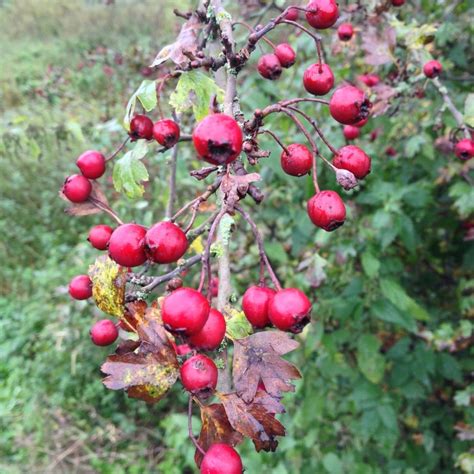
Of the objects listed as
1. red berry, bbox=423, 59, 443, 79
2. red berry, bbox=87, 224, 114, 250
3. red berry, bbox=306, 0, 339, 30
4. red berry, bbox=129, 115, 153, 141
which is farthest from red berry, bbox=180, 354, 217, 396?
red berry, bbox=423, 59, 443, 79

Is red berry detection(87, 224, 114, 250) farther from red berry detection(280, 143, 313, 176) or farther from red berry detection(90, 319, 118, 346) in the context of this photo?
red berry detection(280, 143, 313, 176)

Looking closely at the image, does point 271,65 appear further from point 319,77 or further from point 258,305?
point 258,305

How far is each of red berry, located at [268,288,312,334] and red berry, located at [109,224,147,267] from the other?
0.67 ft

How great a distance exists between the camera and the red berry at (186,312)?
0.62m

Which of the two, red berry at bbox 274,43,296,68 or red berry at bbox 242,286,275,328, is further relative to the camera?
red berry at bbox 274,43,296,68

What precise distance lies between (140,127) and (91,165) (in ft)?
0.48

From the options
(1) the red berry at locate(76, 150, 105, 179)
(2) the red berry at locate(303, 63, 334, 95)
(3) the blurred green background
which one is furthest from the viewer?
(3) the blurred green background

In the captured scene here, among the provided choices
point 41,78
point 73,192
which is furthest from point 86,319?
point 41,78

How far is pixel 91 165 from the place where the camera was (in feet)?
3.31

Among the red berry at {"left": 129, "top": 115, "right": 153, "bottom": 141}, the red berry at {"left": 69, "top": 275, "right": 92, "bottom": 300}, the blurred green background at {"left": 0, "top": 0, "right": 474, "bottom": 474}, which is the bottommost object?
the blurred green background at {"left": 0, "top": 0, "right": 474, "bottom": 474}

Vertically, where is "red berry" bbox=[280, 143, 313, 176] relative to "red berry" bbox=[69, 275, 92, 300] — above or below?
above

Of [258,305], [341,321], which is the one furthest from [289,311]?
[341,321]

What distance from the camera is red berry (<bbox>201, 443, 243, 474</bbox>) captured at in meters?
0.63

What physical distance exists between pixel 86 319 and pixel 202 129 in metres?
2.86
